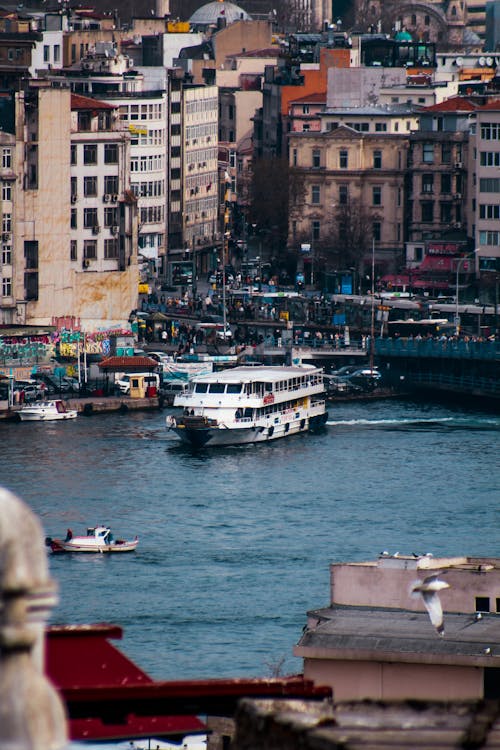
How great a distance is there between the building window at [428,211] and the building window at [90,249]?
45.3 ft

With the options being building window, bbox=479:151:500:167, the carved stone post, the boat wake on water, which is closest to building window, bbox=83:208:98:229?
the boat wake on water

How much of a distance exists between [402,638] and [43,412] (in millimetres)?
35603

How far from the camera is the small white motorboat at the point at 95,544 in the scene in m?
32.8

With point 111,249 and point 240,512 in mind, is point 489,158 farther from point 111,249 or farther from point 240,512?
point 240,512

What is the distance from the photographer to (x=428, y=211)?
7069cm

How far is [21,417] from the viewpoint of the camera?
1981 inches

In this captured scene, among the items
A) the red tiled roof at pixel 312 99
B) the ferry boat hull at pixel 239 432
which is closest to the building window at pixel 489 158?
the red tiled roof at pixel 312 99

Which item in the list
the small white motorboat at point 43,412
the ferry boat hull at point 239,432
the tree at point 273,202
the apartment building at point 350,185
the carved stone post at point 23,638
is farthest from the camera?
the tree at point 273,202

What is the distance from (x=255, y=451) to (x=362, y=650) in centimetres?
3345

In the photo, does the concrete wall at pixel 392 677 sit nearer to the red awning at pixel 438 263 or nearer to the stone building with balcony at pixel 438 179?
the red awning at pixel 438 263

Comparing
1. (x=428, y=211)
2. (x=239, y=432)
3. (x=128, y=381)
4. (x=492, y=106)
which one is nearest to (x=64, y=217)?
(x=128, y=381)

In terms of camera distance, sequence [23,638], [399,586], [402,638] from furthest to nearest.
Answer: [399,586] < [402,638] < [23,638]

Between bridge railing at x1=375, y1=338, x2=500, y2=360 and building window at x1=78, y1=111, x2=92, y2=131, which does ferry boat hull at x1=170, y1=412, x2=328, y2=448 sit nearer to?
bridge railing at x1=375, y1=338, x2=500, y2=360

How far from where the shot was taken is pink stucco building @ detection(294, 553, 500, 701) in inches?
569
